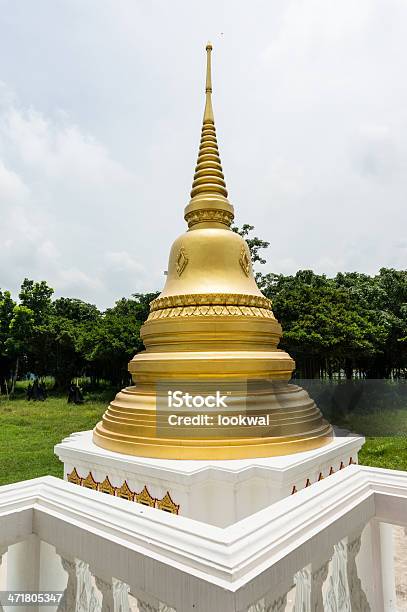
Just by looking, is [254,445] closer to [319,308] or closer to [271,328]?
[271,328]

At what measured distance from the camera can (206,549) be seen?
1.37m

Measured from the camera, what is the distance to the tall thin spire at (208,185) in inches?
310

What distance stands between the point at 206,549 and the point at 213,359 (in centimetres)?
487

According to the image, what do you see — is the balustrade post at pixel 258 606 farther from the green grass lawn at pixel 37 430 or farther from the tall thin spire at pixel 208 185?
the green grass lawn at pixel 37 430

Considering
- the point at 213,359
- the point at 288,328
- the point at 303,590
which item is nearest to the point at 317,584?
the point at 303,590

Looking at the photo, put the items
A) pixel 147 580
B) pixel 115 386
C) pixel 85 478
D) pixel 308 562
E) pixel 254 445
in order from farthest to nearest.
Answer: pixel 115 386, pixel 85 478, pixel 254 445, pixel 308 562, pixel 147 580

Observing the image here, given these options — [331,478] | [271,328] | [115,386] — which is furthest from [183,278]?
[115,386]

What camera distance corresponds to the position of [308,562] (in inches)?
61.9

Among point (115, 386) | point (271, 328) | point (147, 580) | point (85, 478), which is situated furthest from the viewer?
point (115, 386)

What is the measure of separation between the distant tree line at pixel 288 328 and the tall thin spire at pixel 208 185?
1118 centimetres

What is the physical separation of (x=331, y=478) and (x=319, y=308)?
59.5ft

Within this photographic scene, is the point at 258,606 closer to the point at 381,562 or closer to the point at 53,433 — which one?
the point at 381,562

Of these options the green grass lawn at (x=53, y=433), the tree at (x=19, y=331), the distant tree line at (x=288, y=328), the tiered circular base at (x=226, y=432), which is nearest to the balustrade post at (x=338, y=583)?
the tiered circular base at (x=226, y=432)

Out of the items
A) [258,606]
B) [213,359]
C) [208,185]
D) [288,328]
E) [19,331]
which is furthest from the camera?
[19,331]
